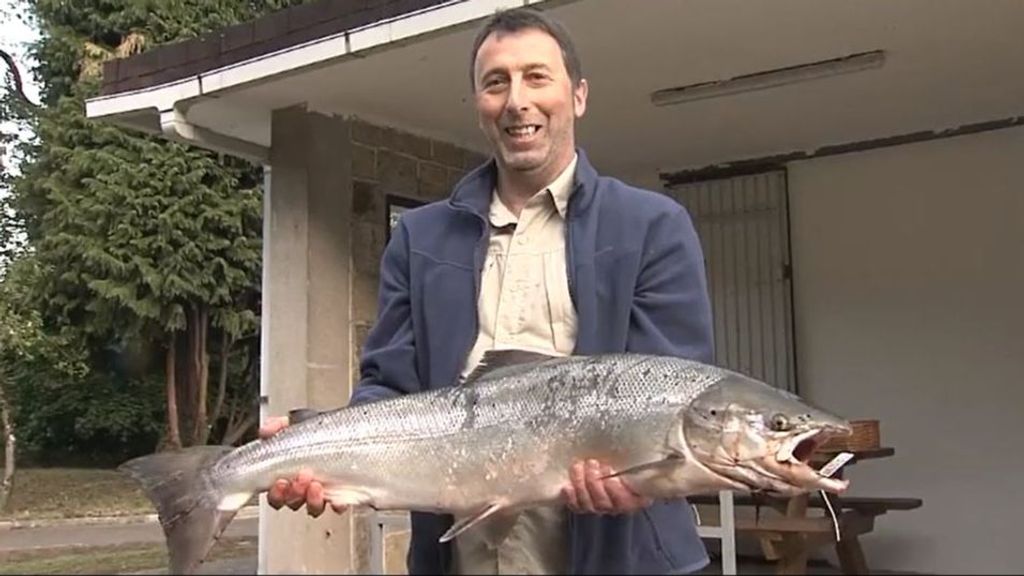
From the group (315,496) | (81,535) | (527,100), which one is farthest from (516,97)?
(81,535)

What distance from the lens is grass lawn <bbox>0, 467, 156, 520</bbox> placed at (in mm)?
15172

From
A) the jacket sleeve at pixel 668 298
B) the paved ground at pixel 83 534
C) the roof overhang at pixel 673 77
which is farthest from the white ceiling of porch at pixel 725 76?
the paved ground at pixel 83 534

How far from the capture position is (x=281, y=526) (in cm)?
605

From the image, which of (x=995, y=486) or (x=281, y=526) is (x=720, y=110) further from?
(x=281, y=526)

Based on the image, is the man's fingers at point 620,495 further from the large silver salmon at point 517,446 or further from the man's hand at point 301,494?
the man's hand at point 301,494

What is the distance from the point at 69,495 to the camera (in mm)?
16969

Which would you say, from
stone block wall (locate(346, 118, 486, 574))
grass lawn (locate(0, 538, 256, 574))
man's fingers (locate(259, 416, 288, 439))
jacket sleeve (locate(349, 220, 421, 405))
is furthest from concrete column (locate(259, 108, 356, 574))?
jacket sleeve (locate(349, 220, 421, 405))

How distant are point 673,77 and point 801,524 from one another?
2.46 meters

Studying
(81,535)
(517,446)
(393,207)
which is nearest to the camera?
(517,446)

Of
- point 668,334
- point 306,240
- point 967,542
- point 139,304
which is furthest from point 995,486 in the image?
point 139,304

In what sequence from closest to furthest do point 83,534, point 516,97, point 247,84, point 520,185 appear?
point 516,97 < point 520,185 < point 247,84 < point 83,534

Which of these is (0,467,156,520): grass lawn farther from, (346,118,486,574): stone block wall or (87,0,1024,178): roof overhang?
(87,0,1024,178): roof overhang

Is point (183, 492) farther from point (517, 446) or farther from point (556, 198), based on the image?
point (556, 198)

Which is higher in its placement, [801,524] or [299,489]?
[299,489]
